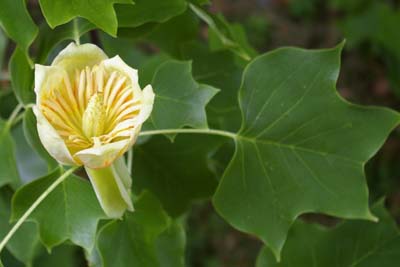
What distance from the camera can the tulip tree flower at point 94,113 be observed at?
105 cm

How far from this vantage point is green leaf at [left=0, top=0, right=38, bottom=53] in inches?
48.1

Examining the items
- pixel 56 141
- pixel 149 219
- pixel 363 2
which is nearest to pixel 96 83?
pixel 56 141

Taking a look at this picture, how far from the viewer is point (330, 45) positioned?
3.58 m

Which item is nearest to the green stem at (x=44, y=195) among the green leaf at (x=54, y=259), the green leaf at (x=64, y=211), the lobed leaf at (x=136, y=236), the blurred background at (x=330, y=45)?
the green leaf at (x=64, y=211)

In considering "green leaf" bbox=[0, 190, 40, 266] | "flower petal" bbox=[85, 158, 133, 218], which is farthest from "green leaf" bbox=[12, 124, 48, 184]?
"flower petal" bbox=[85, 158, 133, 218]

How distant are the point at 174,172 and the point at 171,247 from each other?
0.20 metres

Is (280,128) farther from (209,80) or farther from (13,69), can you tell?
(13,69)

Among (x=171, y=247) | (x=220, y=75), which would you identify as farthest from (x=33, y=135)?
(x=220, y=75)

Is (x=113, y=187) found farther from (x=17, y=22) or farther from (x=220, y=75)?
(x=220, y=75)

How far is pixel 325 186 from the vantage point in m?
1.28

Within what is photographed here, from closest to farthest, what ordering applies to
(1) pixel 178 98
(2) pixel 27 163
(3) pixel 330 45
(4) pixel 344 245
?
(1) pixel 178 98, (4) pixel 344 245, (2) pixel 27 163, (3) pixel 330 45

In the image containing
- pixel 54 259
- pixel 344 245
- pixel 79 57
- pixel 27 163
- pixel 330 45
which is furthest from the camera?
pixel 330 45

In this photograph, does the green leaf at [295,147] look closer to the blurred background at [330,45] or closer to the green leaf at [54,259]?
the green leaf at [54,259]

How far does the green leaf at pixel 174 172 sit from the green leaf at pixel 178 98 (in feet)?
0.92
